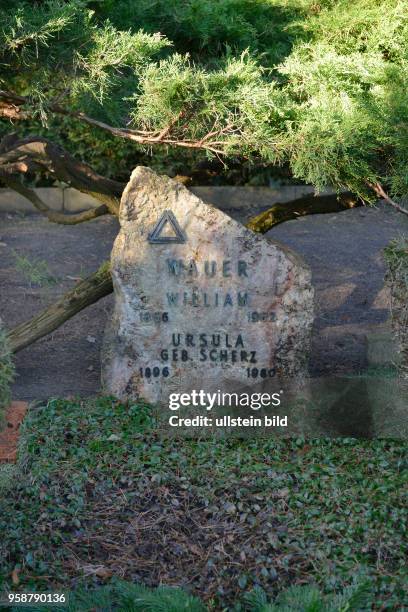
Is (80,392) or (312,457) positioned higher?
(80,392)

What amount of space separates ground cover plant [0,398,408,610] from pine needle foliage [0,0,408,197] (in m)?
1.52

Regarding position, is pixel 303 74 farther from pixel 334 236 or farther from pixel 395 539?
pixel 334 236

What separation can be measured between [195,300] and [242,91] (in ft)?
3.88

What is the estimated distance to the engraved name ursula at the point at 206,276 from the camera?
214 inches

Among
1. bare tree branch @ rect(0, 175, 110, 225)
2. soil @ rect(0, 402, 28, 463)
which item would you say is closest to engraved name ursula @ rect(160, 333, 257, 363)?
soil @ rect(0, 402, 28, 463)

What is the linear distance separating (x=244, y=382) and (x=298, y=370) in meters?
0.32

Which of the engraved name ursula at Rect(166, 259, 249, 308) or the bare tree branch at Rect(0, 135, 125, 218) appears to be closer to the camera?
the engraved name ursula at Rect(166, 259, 249, 308)

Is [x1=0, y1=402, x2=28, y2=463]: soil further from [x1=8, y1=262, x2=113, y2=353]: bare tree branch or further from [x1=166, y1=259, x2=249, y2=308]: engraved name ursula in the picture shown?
[x1=166, y1=259, x2=249, y2=308]: engraved name ursula

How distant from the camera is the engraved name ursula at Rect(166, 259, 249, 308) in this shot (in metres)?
5.43

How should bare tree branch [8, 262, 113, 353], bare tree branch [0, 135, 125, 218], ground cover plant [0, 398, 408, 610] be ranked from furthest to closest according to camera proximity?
1. bare tree branch [0, 135, 125, 218]
2. bare tree branch [8, 262, 113, 353]
3. ground cover plant [0, 398, 408, 610]

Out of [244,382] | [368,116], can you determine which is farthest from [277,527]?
[368,116]

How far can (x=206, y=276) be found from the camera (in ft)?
17.9

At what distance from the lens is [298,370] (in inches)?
218

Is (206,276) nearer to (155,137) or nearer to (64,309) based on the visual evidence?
(155,137)
